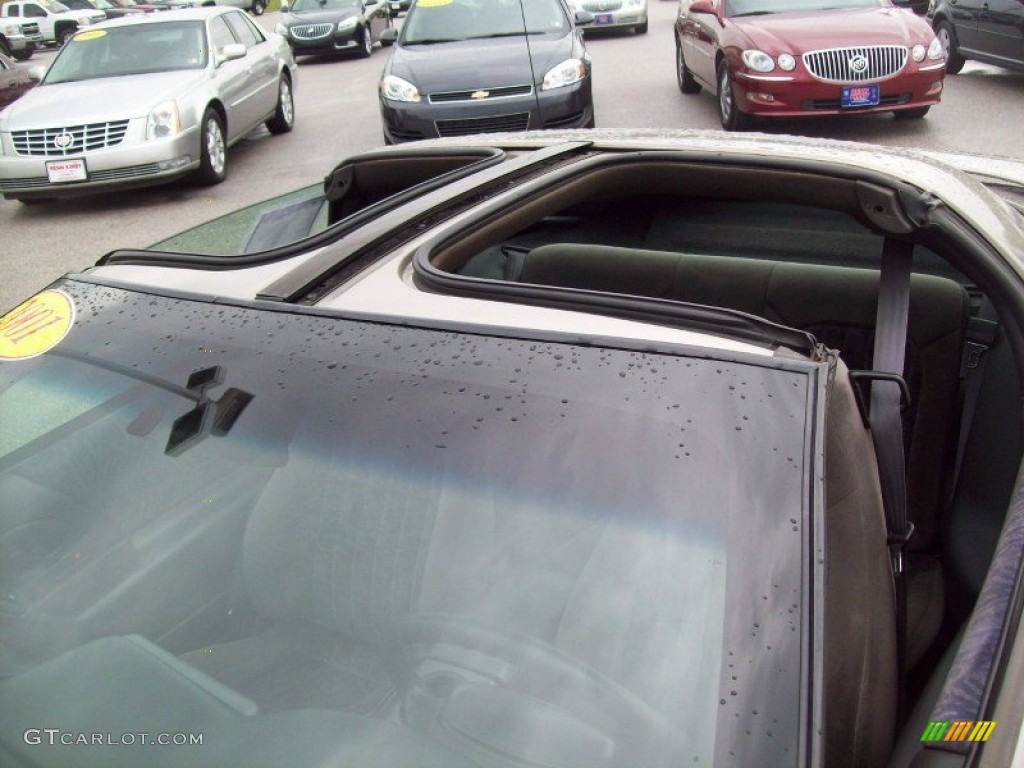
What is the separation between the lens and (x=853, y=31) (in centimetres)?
767

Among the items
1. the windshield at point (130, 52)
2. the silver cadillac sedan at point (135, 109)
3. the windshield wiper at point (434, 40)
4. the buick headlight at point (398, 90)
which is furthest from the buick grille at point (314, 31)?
the buick headlight at point (398, 90)

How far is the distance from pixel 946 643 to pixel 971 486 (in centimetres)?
41

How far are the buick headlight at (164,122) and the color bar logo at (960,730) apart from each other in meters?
8.02

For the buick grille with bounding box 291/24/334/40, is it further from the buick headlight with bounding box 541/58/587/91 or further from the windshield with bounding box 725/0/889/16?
the buick headlight with bounding box 541/58/587/91

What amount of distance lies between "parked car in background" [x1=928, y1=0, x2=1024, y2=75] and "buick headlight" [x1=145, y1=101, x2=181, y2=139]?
26.5 feet

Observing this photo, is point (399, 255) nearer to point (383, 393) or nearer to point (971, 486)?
point (383, 393)

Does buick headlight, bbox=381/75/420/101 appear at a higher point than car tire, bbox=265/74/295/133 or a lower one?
higher

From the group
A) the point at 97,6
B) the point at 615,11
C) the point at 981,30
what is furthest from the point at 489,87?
the point at 97,6

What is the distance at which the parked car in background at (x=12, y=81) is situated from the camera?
10750mm

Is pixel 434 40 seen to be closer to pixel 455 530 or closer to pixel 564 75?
pixel 564 75

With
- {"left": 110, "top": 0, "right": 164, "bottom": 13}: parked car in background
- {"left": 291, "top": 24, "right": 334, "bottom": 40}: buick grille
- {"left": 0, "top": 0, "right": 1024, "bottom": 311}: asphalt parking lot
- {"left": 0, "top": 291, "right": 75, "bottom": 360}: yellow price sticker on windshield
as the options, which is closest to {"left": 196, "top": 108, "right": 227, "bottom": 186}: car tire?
{"left": 0, "top": 0, "right": 1024, "bottom": 311}: asphalt parking lot

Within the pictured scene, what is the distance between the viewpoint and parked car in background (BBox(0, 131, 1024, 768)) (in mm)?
1148

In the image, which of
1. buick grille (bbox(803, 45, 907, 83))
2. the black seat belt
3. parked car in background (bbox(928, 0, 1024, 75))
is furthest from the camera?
parked car in background (bbox(928, 0, 1024, 75))

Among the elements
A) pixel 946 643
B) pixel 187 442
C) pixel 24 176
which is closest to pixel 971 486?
pixel 946 643
